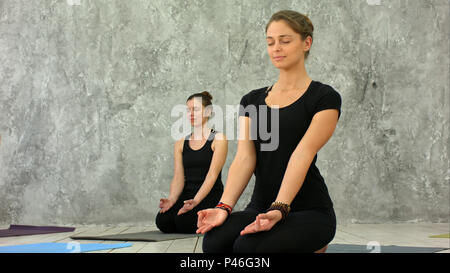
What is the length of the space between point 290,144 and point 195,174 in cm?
209

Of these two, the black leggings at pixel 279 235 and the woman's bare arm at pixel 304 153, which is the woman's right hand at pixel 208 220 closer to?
the black leggings at pixel 279 235

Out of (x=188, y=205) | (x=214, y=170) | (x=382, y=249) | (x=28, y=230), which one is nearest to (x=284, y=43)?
(x=382, y=249)

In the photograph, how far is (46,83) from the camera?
4.36m

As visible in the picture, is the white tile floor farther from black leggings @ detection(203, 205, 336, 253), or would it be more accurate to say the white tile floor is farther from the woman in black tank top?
black leggings @ detection(203, 205, 336, 253)

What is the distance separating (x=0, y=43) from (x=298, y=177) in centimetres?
383

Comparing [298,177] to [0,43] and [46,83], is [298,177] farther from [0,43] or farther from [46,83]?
[0,43]

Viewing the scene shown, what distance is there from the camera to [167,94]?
4.36 metres

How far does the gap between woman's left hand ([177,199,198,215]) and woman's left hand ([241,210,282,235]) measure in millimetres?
2032

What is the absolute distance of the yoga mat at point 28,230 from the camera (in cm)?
354

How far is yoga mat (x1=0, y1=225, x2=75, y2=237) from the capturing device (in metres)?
3.54

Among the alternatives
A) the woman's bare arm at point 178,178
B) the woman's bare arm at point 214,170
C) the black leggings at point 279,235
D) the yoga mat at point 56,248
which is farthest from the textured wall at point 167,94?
the black leggings at point 279,235

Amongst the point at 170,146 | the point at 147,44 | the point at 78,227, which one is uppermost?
the point at 147,44

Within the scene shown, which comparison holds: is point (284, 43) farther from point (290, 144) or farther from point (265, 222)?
point (265, 222)

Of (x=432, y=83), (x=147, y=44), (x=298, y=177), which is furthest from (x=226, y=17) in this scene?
(x=298, y=177)
